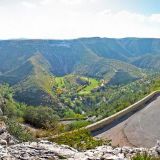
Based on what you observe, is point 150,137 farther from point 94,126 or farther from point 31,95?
point 31,95

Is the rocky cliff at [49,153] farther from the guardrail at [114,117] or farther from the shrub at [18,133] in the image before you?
the guardrail at [114,117]

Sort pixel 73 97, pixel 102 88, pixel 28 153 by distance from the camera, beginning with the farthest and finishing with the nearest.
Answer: pixel 102 88 < pixel 73 97 < pixel 28 153

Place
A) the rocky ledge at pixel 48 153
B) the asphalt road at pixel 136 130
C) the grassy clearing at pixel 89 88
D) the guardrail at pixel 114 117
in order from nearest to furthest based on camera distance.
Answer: the rocky ledge at pixel 48 153 < the asphalt road at pixel 136 130 < the guardrail at pixel 114 117 < the grassy clearing at pixel 89 88

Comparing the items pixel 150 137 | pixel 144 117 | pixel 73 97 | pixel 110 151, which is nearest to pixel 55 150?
pixel 110 151

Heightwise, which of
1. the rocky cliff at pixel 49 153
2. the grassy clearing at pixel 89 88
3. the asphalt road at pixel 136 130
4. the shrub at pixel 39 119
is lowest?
the grassy clearing at pixel 89 88

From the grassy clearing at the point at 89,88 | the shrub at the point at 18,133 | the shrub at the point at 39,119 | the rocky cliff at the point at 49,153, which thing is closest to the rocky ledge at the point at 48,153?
the rocky cliff at the point at 49,153

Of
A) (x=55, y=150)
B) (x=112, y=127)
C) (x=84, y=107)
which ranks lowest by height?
(x=84, y=107)

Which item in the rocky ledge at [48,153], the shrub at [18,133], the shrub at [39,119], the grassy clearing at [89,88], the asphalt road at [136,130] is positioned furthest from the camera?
the grassy clearing at [89,88]

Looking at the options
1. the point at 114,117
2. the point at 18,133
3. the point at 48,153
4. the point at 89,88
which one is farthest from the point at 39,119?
the point at 89,88

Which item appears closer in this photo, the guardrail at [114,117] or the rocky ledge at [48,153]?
the rocky ledge at [48,153]

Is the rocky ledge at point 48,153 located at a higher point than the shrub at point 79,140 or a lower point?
higher
